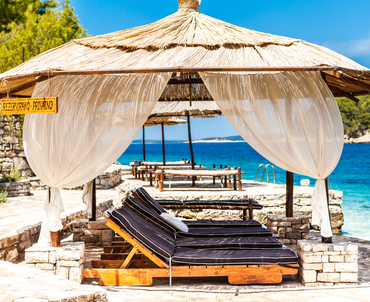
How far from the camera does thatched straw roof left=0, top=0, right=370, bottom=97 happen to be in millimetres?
3941

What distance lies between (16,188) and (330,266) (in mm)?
8888

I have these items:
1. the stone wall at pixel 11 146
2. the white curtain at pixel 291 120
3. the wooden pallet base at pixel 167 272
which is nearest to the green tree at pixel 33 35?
the stone wall at pixel 11 146

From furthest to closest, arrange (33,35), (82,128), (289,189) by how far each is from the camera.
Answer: (33,35) < (289,189) < (82,128)

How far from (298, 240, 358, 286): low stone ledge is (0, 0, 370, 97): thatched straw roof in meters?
1.91

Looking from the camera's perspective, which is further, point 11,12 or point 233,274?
point 11,12

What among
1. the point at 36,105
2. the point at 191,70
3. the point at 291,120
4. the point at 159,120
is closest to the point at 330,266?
the point at 291,120

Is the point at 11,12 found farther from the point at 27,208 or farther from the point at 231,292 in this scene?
the point at 231,292

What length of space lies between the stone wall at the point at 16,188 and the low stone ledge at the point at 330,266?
8641 millimetres

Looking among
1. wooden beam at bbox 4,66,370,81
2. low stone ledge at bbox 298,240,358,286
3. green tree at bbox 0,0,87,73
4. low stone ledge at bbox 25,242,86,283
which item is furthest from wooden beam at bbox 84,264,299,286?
green tree at bbox 0,0,87,73

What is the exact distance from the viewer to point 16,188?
34.3ft

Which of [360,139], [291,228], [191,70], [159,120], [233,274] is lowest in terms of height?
[233,274]

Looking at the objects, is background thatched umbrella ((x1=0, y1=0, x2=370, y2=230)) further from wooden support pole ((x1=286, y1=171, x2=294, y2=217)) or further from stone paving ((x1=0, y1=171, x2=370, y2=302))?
stone paving ((x1=0, y1=171, x2=370, y2=302))

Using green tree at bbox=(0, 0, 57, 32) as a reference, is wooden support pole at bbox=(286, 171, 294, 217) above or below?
below

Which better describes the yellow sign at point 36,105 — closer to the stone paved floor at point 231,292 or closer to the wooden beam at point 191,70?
the wooden beam at point 191,70
